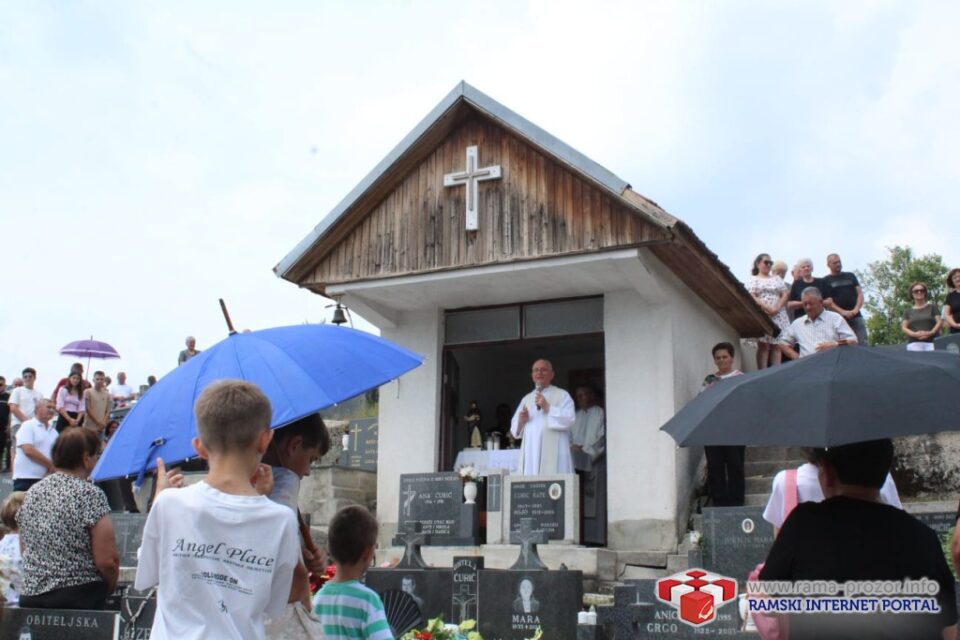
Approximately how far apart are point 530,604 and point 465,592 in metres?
0.73

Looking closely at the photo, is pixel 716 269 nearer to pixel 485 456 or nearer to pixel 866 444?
pixel 485 456

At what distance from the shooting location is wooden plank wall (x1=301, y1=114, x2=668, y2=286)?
1100 cm

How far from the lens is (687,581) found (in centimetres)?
747

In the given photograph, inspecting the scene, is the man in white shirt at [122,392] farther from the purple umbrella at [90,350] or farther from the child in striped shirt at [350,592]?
the child in striped shirt at [350,592]

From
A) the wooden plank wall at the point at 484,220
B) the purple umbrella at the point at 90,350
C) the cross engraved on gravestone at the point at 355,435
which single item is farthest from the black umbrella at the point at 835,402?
the purple umbrella at the point at 90,350

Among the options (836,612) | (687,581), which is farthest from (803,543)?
(687,581)

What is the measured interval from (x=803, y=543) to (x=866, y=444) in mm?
462

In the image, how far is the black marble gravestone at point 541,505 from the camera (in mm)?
10266

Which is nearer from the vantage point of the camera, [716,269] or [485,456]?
[716,269]

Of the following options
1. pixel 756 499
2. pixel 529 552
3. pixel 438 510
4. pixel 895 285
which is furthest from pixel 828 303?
pixel 895 285

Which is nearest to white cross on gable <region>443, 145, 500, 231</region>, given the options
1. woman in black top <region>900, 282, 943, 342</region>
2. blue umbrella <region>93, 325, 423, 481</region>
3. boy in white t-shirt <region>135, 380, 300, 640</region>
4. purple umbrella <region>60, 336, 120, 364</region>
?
woman in black top <region>900, 282, 943, 342</region>

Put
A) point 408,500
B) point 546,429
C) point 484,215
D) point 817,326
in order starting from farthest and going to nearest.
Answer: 1. point 817,326
2. point 484,215
3. point 546,429
4. point 408,500

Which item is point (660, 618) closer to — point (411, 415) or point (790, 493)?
point (790, 493)

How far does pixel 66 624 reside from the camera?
233 inches
